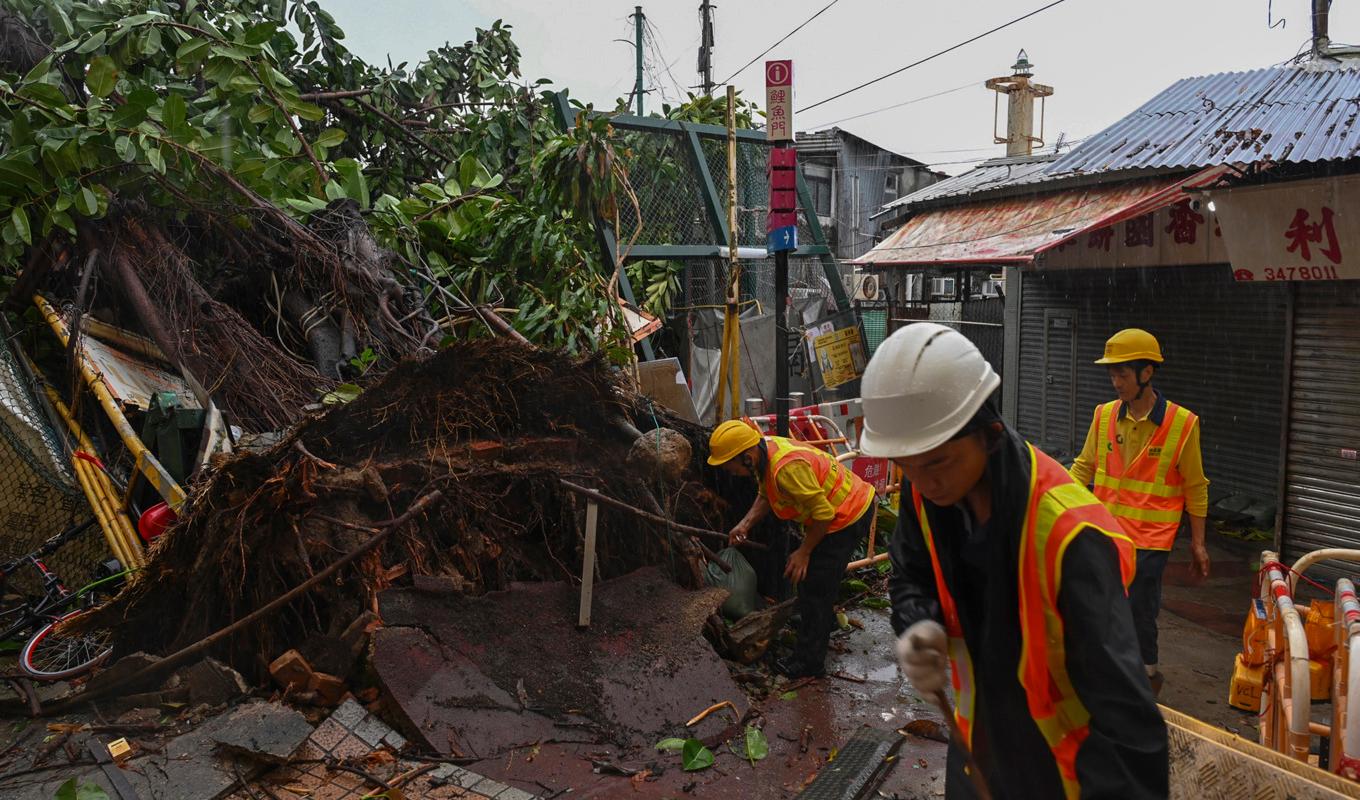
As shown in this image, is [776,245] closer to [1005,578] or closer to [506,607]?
[506,607]

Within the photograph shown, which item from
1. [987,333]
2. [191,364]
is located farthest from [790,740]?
[987,333]

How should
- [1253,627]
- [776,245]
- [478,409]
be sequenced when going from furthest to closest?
[776,245], [478,409], [1253,627]

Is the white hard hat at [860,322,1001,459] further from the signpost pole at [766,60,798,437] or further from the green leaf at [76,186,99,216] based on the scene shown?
the green leaf at [76,186,99,216]

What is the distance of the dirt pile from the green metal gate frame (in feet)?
12.1

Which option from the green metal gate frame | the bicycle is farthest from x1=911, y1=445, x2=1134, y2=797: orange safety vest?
the green metal gate frame

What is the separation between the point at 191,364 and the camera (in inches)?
245

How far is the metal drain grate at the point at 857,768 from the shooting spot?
149 inches

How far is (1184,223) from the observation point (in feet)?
27.6

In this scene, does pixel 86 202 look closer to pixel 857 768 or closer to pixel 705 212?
pixel 857 768

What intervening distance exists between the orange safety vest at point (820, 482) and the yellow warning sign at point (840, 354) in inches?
214

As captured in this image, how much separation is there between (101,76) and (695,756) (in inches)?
236

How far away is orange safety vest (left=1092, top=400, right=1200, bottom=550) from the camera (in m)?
4.37

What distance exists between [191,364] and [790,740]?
4.71 metres

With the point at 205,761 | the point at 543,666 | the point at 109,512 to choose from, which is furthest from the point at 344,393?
the point at 205,761
